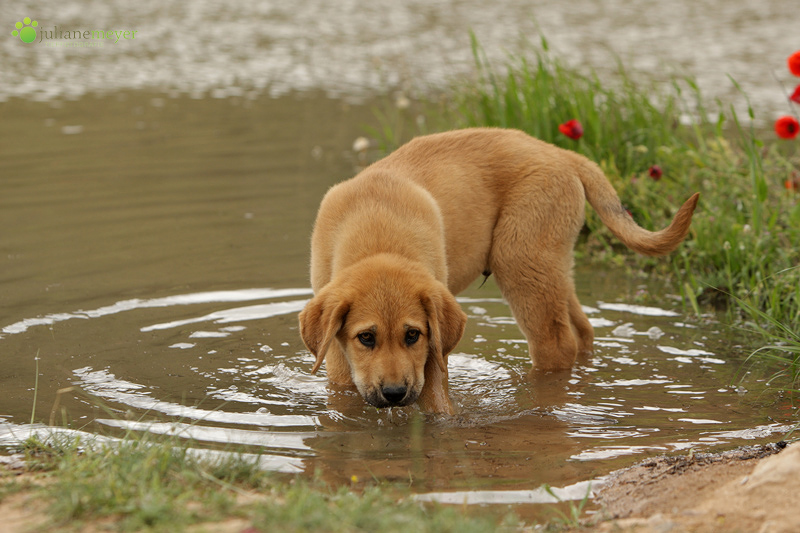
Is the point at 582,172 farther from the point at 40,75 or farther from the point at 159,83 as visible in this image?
the point at 40,75

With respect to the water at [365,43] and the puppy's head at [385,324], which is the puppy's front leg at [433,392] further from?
the water at [365,43]

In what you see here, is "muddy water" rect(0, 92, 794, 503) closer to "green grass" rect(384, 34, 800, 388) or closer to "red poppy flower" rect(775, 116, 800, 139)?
"green grass" rect(384, 34, 800, 388)

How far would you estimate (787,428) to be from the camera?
4.20 metres

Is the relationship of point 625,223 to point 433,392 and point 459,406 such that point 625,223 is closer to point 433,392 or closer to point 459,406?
point 459,406

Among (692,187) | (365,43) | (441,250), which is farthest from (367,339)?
(365,43)

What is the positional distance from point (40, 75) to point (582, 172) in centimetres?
1117

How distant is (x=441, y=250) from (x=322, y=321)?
0.88 metres

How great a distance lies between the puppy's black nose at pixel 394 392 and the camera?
394 cm

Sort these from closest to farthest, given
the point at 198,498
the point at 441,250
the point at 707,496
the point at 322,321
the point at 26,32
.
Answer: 1. the point at 198,498
2. the point at 707,496
3. the point at 322,321
4. the point at 441,250
5. the point at 26,32

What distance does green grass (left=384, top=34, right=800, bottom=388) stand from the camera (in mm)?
5805

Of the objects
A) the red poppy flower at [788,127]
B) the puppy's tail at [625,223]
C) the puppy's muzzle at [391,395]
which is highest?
the red poppy flower at [788,127]

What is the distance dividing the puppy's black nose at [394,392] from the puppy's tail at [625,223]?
6.08 feet

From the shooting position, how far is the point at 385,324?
402 cm

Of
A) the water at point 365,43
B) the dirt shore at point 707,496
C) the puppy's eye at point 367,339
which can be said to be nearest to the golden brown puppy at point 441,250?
the puppy's eye at point 367,339
